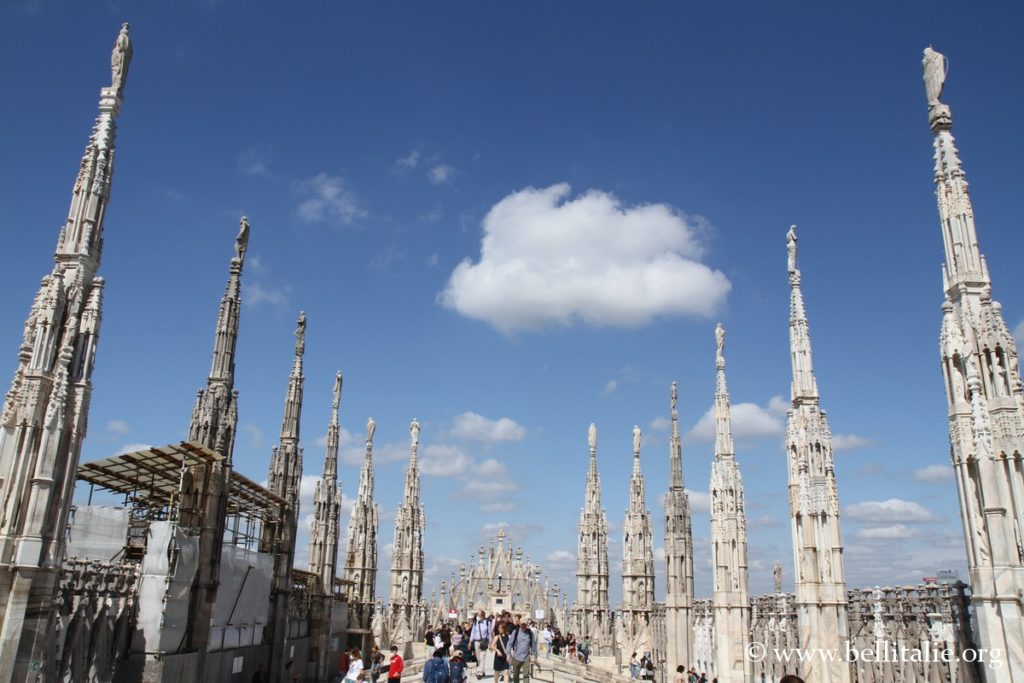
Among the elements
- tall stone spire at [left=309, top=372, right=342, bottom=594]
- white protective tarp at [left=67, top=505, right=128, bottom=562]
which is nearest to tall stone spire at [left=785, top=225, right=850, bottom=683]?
white protective tarp at [left=67, top=505, right=128, bottom=562]

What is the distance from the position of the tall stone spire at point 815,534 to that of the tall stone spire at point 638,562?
22.3m

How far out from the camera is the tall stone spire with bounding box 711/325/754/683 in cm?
2175

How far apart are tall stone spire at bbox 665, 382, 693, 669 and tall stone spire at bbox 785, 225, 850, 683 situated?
45.1 ft

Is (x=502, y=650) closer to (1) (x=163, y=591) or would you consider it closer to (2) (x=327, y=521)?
(1) (x=163, y=591)

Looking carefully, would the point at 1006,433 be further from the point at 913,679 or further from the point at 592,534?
the point at 592,534

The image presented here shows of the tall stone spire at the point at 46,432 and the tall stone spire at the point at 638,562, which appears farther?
the tall stone spire at the point at 638,562

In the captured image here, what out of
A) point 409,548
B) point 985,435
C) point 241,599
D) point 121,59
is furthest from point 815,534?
point 409,548

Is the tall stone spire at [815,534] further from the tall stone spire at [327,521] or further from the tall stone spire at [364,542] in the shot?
the tall stone spire at [364,542]

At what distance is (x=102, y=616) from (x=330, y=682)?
17.0m

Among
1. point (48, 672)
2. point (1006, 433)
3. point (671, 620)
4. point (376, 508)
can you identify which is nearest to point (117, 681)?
point (48, 672)

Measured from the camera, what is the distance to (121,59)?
1423cm

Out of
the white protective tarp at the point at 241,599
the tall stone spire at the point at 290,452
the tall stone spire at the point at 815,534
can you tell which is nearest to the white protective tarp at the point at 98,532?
the white protective tarp at the point at 241,599

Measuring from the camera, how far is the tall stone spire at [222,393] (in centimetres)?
1756

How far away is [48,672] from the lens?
12234 mm
